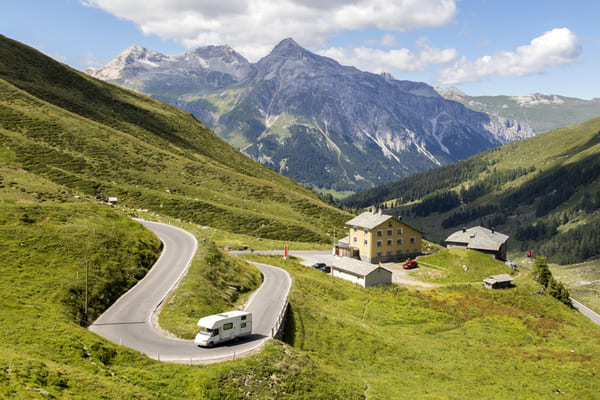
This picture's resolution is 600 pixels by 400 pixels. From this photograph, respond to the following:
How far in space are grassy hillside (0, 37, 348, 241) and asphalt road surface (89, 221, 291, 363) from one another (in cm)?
4677

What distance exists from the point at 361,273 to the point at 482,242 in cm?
5331

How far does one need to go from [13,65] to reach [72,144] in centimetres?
7744

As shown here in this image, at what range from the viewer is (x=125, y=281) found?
42.9 m

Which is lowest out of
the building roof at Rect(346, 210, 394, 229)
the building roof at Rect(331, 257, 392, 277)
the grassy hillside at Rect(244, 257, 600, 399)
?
the grassy hillside at Rect(244, 257, 600, 399)

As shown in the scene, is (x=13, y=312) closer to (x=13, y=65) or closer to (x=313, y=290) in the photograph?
(x=313, y=290)

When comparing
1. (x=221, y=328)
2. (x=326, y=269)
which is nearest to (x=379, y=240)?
(x=326, y=269)

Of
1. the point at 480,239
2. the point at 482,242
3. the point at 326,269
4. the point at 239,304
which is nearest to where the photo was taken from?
the point at 239,304

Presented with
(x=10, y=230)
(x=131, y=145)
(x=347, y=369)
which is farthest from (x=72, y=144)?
(x=347, y=369)

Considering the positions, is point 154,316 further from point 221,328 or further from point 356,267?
point 356,267

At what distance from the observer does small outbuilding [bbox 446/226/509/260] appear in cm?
10750

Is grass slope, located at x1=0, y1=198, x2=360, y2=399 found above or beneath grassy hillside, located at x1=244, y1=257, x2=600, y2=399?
above

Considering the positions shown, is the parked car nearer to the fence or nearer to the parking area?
the parking area

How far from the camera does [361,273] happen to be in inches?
2936

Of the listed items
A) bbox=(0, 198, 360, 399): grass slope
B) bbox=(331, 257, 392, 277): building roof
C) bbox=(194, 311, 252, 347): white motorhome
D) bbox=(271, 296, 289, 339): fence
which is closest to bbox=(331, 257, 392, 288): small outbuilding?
bbox=(331, 257, 392, 277): building roof
